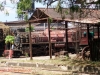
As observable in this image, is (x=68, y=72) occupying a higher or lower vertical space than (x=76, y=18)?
lower

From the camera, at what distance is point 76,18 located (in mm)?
19141

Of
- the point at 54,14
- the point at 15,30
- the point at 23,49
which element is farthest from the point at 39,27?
the point at 54,14

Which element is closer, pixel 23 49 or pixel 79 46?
pixel 79 46

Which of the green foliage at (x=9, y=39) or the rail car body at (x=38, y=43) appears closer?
the green foliage at (x=9, y=39)

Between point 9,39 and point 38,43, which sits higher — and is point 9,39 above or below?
above

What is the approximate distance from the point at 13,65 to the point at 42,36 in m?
Result: 7.04

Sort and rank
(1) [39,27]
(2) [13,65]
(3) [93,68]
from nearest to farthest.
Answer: (3) [93,68] → (2) [13,65] → (1) [39,27]

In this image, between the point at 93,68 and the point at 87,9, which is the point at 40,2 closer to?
the point at 87,9

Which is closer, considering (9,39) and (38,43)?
(9,39)

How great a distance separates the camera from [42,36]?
81.3 ft

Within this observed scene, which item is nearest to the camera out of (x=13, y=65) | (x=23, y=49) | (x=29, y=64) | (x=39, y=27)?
(x=29, y=64)

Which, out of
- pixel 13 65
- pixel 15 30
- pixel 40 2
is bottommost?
pixel 13 65

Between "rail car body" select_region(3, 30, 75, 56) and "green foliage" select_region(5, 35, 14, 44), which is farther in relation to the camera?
"rail car body" select_region(3, 30, 75, 56)

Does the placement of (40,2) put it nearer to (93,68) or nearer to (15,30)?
(93,68)
